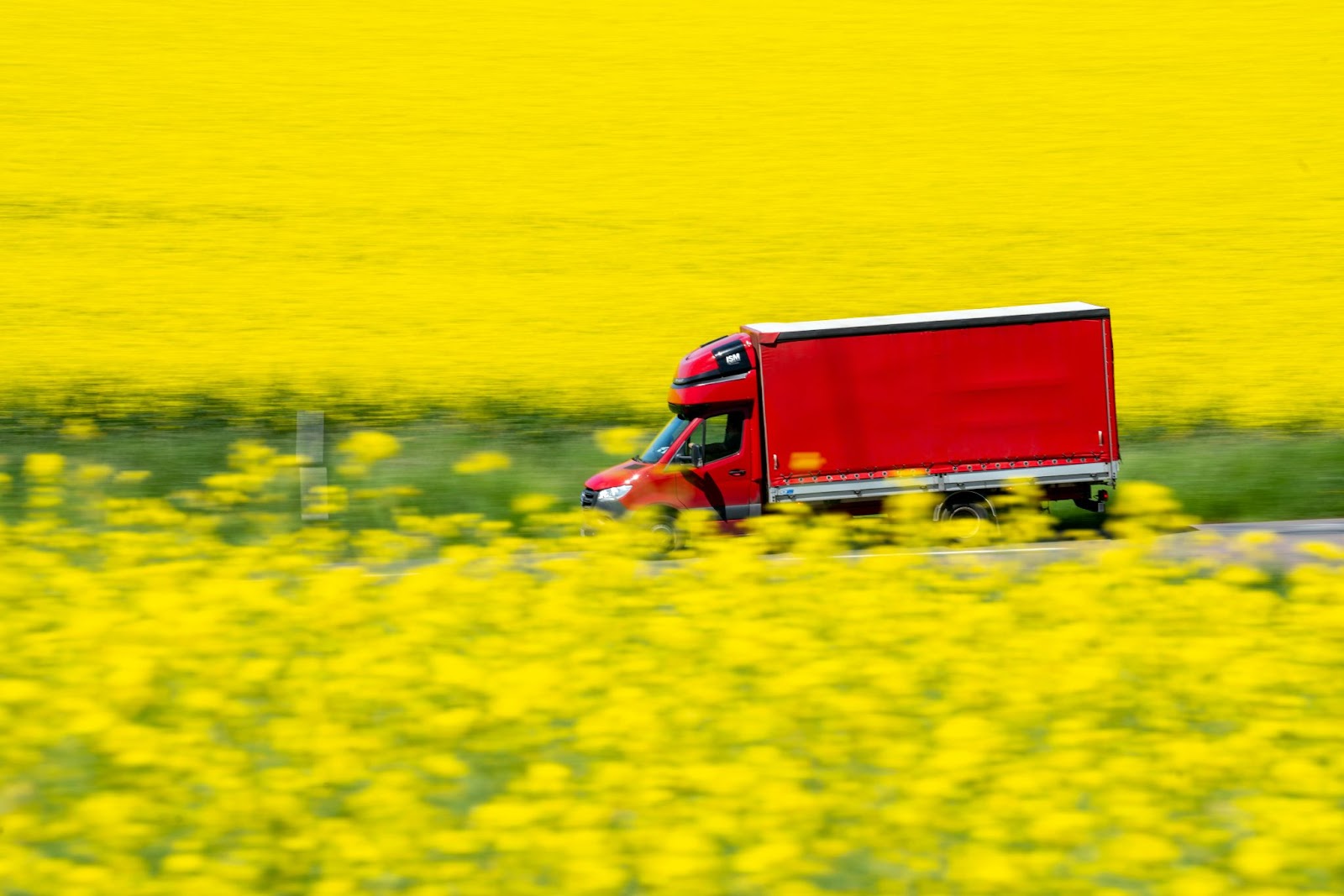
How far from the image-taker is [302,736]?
15.2ft

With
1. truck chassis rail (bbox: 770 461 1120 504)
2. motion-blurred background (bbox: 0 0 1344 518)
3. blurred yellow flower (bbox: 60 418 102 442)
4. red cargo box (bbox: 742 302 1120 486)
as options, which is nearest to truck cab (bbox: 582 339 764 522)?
red cargo box (bbox: 742 302 1120 486)

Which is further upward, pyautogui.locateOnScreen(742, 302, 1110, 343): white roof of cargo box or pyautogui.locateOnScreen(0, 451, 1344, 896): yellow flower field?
pyautogui.locateOnScreen(742, 302, 1110, 343): white roof of cargo box

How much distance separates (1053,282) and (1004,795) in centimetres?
1731

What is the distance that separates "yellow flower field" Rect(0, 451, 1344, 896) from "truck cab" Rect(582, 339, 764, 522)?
27.9 ft

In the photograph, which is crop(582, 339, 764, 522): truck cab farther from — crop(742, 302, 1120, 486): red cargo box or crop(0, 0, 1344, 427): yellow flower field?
crop(0, 0, 1344, 427): yellow flower field

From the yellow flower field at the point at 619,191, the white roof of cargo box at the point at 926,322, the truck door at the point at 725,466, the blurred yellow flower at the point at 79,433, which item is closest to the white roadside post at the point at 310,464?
the yellow flower field at the point at 619,191

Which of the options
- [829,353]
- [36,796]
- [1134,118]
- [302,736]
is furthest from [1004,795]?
[1134,118]

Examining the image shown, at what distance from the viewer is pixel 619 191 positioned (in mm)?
22344

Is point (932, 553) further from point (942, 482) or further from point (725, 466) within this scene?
point (942, 482)

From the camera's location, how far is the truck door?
585 inches

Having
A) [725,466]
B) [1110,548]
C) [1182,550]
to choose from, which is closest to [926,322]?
[725,466]

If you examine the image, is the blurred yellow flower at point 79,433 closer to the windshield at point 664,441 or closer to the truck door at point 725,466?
the windshield at point 664,441

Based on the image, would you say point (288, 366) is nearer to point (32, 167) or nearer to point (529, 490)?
point (529, 490)

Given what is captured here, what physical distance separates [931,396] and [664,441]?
8.66 feet
